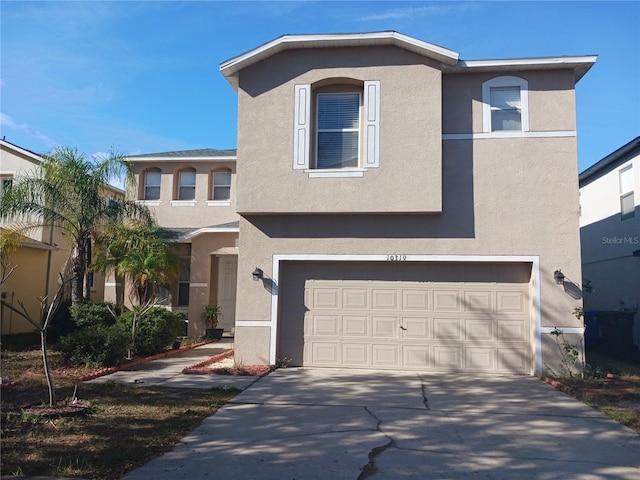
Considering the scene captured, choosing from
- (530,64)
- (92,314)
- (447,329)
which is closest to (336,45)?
(530,64)

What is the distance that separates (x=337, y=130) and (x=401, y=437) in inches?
280

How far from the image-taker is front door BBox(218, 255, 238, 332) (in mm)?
19125

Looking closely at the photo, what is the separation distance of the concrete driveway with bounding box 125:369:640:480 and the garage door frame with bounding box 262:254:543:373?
1426 mm

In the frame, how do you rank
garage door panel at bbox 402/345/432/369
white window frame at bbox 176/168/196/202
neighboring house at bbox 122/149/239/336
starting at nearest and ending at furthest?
garage door panel at bbox 402/345/432/369 → neighboring house at bbox 122/149/239/336 → white window frame at bbox 176/168/196/202

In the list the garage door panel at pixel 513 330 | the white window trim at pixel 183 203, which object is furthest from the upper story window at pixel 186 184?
the garage door panel at pixel 513 330

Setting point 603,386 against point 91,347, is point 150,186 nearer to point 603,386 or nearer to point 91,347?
point 91,347

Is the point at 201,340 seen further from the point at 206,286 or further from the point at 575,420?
the point at 575,420

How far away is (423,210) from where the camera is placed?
1121cm

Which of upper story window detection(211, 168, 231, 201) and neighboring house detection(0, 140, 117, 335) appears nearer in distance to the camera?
neighboring house detection(0, 140, 117, 335)

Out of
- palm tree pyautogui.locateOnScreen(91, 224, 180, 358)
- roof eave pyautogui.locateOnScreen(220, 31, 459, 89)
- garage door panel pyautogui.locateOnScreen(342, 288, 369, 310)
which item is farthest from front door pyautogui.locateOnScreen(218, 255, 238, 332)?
roof eave pyautogui.locateOnScreen(220, 31, 459, 89)

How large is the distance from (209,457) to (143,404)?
278 cm

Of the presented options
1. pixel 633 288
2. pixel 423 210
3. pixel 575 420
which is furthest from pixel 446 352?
pixel 633 288

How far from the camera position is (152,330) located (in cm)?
1312

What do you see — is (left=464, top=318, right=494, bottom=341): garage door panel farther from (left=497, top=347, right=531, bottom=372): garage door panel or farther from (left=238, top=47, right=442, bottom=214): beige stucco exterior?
(left=238, top=47, right=442, bottom=214): beige stucco exterior
